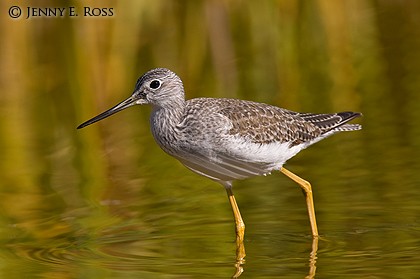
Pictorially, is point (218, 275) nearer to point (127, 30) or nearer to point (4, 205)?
point (4, 205)

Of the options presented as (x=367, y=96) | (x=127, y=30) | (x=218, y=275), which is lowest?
(x=218, y=275)

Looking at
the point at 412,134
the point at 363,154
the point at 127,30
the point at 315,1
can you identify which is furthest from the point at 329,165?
the point at 315,1

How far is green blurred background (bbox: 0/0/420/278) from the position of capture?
9.73 m

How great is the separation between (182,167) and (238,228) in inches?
109

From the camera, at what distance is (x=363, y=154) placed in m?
12.8

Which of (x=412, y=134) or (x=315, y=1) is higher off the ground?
(x=315, y=1)

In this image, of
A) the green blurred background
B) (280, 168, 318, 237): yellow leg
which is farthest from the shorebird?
the green blurred background

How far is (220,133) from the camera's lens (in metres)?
10.2

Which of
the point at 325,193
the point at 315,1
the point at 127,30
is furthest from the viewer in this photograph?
the point at 315,1

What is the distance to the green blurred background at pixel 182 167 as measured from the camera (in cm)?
973

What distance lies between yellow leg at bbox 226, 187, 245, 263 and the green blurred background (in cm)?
11

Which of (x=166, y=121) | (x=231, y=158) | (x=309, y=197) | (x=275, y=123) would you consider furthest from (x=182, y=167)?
(x=231, y=158)

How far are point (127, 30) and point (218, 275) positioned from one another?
32.5 feet

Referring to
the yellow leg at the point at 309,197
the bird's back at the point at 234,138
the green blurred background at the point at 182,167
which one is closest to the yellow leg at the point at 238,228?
the green blurred background at the point at 182,167
